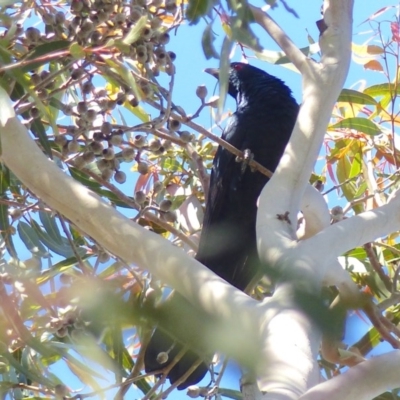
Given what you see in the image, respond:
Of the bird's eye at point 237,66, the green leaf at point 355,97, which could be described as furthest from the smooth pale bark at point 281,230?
the bird's eye at point 237,66

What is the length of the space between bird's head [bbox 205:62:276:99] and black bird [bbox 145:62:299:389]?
6cm

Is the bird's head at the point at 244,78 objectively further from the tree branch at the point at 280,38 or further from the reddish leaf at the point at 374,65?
the tree branch at the point at 280,38

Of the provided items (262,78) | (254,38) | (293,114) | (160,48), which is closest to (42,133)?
(160,48)

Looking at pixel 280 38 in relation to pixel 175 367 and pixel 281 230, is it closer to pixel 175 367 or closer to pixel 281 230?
pixel 281 230

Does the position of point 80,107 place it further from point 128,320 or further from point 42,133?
point 128,320

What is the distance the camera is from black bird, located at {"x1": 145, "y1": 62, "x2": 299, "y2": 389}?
253 centimetres

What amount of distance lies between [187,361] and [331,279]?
1.72 ft

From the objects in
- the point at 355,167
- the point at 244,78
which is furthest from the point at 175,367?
the point at 244,78

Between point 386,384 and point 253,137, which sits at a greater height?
point 253,137

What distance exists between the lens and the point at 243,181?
273 centimetres

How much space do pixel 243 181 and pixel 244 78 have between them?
71 cm

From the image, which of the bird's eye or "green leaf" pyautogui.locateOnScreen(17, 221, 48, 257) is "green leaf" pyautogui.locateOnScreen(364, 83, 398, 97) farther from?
"green leaf" pyautogui.locateOnScreen(17, 221, 48, 257)

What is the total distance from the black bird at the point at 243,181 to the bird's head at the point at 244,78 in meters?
0.06

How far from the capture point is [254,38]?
5.40ft
